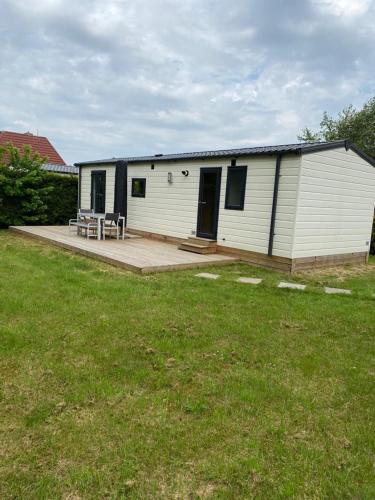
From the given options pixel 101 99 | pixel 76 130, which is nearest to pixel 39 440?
pixel 101 99

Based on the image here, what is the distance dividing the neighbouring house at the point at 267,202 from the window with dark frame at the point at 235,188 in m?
0.02

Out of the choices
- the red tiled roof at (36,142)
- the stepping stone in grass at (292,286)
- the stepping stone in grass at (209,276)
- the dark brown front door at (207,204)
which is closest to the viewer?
the stepping stone in grass at (292,286)

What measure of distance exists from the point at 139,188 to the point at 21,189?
3937mm

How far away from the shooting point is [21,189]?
37.3ft

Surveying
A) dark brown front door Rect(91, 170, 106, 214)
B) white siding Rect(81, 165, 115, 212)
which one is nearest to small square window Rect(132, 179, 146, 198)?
white siding Rect(81, 165, 115, 212)

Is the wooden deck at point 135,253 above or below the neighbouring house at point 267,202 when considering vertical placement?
below

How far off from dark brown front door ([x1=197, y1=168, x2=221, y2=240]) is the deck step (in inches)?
13.2

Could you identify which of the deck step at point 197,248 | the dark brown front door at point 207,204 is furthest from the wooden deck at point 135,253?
the dark brown front door at point 207,204

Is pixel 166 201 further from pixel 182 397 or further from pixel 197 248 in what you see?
pixel 182 397

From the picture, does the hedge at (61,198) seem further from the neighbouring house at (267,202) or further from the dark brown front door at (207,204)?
the dark brown front door at (207,204)

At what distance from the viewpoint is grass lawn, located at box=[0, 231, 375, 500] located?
1749 millimetres

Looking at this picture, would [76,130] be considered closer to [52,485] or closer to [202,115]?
[202,115]

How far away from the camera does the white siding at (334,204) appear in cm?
709

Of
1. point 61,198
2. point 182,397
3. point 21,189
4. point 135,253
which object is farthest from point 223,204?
point 61,198
